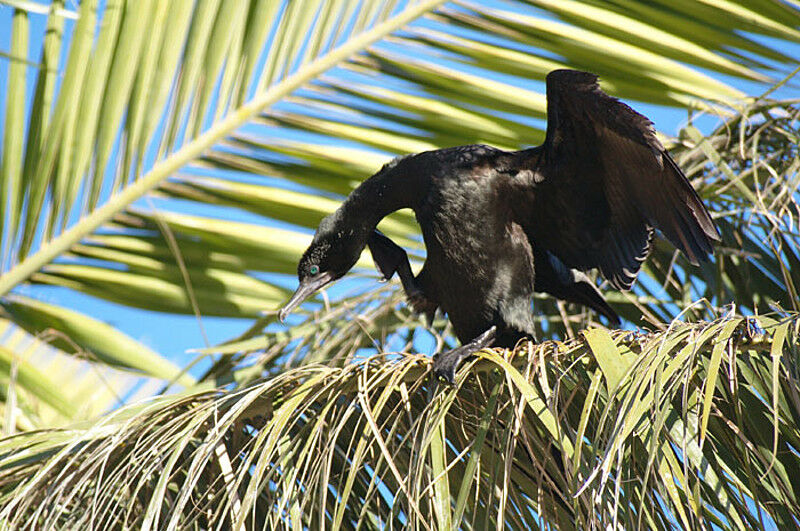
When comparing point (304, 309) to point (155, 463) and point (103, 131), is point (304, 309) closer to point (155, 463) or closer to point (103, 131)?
point (103, 131)

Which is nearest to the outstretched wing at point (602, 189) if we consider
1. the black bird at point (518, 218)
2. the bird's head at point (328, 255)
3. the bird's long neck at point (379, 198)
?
the black bird at point (518, 218)

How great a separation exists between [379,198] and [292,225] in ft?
2.75

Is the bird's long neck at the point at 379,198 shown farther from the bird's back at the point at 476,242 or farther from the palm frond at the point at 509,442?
the palm frond at the point at 509,442

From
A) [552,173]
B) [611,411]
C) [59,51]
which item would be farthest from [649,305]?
[59,51]

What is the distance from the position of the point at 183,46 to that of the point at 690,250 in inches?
63.3

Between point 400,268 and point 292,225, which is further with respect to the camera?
point 292,225

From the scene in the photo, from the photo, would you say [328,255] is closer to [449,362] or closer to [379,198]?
[379,198]

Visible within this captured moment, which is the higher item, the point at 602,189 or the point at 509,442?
the point at 602,189

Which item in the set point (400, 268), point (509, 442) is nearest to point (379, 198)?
point (400, 268)

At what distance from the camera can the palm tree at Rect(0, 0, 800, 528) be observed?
1.74 meters

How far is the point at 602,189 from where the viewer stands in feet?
7.83

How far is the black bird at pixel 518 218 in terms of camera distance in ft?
7.51

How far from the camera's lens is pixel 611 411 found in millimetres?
1506

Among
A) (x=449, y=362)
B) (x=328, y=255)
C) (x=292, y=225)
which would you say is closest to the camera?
(x=449, y=362)
